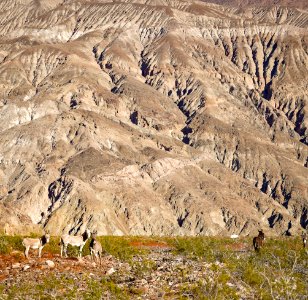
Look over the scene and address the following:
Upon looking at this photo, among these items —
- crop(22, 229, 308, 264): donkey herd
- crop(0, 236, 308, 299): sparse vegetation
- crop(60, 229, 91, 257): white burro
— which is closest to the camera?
crop(0, 236, 308, 299): sparse vegetation

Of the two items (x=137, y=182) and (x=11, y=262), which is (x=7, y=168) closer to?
(x=137, y=182)

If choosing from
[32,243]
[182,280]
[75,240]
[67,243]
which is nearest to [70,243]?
[67,243]

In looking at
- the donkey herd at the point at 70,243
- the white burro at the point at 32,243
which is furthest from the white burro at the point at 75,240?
the white burro at the point at 32,243

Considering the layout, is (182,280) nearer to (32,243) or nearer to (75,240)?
(75,240)

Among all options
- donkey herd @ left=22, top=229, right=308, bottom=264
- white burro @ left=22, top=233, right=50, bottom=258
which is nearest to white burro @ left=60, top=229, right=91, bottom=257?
donkey herd @ left=22, top=229, right=308, bottom=264

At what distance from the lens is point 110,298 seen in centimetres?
1867

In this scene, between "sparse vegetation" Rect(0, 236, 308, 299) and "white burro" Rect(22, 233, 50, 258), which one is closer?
"sparse vegetation" Rect(0, 236, 308, 299)

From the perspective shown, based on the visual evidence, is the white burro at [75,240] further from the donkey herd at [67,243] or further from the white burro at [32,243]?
the white burro at [32,243]

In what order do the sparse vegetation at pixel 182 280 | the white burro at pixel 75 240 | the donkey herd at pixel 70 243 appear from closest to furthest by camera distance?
the sparse vegetation at pixel 182 280, the donkey herd at pixel 70 243, the white burro at pixel 75 240

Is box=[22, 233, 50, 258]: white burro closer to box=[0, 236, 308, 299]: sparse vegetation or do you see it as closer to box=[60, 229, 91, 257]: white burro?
box=[60, 229, 91, 257]: white burro

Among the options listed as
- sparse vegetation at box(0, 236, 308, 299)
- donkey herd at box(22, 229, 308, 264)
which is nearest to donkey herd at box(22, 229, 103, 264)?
donkey herd at box(22, 229, 308, 264)

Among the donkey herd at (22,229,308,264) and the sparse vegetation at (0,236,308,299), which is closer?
the sparse vegetation at (0,236,308,299)

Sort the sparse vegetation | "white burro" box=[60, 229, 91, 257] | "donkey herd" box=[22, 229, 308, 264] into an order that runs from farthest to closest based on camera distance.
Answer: "white burro" box=[60, 229, 91, 257] → "donkey herd" box=[22, 229, 308, 264] → the sparse vegetation

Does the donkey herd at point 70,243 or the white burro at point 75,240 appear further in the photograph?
the white burro at point 75,240
